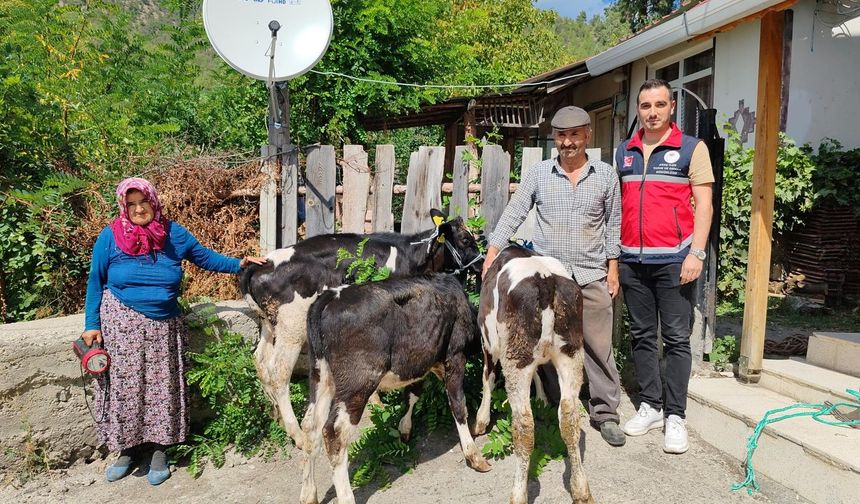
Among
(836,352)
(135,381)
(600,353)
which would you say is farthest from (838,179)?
(135,381)

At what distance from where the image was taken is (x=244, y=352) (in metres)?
4.42

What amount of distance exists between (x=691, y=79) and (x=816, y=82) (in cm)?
216

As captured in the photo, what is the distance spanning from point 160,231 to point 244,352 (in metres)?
1.25

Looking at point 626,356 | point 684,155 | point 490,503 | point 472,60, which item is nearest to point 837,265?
point 626,356

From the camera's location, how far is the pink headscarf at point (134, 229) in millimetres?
3549

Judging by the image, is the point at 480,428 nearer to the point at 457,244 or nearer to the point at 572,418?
the point at 572,418

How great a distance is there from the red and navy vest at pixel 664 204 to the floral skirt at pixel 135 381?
10.9ft

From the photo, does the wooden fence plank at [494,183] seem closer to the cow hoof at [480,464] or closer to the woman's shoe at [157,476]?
the cow hoof at [480,464]

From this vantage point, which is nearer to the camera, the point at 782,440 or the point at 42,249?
the point at 782,440

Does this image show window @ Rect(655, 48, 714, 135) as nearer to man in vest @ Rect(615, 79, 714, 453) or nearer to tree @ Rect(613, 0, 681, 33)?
man in vest @ Rect(615, 79, 714, 453)

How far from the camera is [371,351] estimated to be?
10.5 ft

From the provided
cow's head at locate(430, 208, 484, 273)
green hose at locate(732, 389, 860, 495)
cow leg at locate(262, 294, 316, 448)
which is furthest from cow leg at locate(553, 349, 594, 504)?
cow leg at locate(262, 294, 316, 448)

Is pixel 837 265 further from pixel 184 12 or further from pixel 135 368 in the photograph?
pixel 184 12

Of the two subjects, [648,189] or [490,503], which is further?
[648,189]
